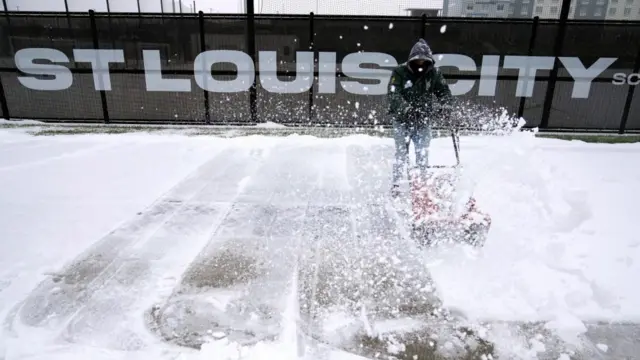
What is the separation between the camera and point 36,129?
8.45m

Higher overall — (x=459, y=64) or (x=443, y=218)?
(x=459, y=64)

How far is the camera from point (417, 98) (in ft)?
15.4

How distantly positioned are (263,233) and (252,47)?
17.1ft

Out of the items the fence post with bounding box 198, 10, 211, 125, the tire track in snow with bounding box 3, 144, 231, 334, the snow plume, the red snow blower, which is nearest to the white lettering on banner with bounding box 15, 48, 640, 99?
the fence post with bounding box 198, 10, 211, 125

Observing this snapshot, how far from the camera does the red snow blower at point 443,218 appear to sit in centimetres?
367

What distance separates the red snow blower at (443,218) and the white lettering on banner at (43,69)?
8.32m

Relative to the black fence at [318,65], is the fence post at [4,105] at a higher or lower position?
lower

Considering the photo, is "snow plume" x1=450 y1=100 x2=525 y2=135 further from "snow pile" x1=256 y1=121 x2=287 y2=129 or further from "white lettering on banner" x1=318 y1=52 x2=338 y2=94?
"snow pile" x1=256 y1=121 x2=287 y2=129

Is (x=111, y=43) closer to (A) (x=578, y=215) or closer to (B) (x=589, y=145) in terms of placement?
(A) (x=578, y=215)

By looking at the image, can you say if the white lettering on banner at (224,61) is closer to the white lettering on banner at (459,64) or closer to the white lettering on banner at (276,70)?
the white lettering on banner at (276,70)

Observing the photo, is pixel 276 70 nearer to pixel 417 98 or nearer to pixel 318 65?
pixel 318 65

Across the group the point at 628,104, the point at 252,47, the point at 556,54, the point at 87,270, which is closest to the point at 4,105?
the point at 252,47

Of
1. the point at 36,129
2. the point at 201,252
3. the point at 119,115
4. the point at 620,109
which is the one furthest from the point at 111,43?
the point at 620,109

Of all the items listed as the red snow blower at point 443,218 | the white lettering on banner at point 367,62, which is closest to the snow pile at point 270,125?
the white lettering on banner at point 367,62
